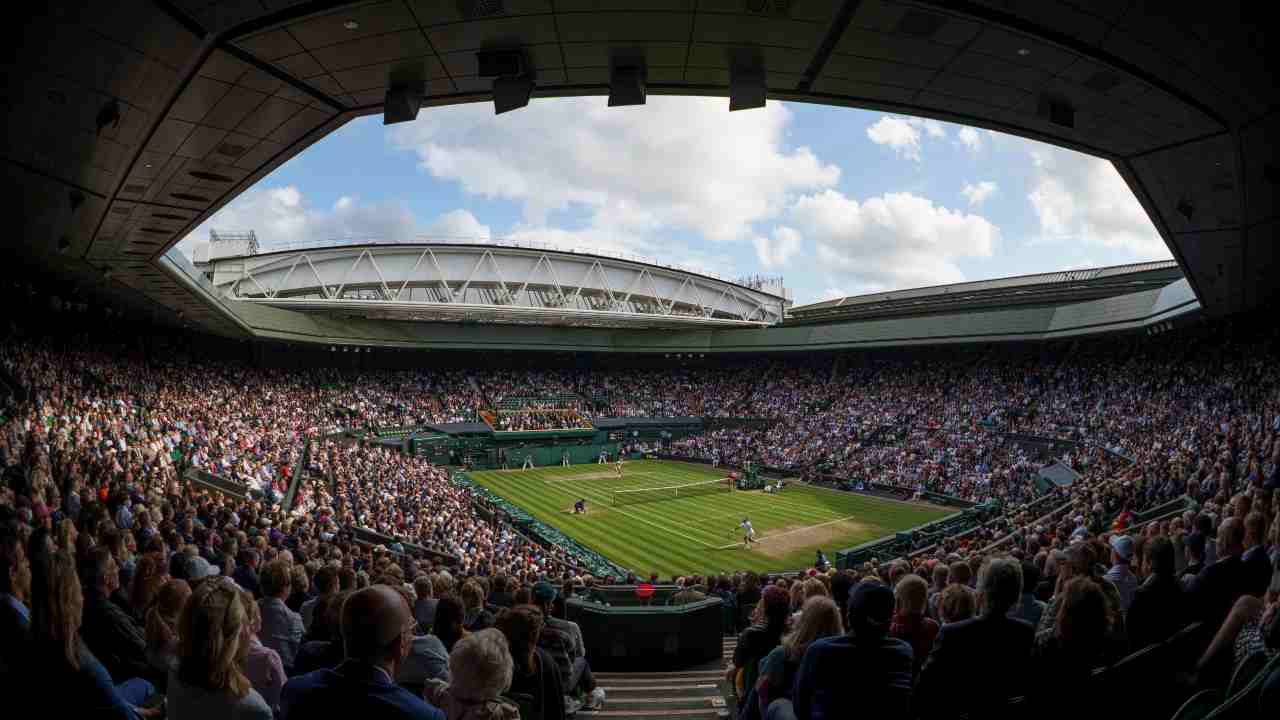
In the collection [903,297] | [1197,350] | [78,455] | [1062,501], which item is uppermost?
[903,297]

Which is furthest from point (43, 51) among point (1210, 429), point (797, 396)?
point (797, 396)

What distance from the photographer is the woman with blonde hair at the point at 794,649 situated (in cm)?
375

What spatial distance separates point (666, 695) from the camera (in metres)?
8.42

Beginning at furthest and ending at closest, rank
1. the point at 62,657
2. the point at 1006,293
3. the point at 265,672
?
the point at 1006,293
the point at 265,672
the point at 62,657

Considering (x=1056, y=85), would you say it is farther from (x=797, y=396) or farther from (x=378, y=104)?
(x=797, y=396)

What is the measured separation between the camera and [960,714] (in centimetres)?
326

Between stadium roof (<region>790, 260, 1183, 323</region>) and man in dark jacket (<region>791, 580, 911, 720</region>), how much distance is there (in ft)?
109

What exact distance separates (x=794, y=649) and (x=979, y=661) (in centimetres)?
97

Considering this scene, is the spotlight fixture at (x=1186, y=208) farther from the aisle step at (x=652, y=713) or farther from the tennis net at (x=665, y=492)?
the tennis net at (x=665, y=492)

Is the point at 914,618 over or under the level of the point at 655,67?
under

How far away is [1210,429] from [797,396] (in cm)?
2781

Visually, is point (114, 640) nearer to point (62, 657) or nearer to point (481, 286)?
point (62, 657)

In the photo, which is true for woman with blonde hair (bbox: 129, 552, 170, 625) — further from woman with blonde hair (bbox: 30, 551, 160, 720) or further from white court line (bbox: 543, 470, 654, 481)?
white court line (bbox: 543, 470, 654, 481)

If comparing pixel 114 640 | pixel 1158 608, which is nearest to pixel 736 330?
pixel 1158 608
